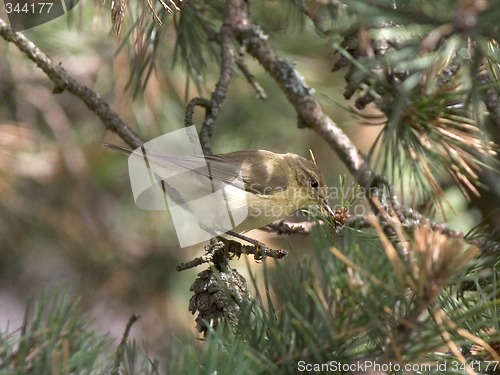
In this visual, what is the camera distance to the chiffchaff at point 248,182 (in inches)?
90.2

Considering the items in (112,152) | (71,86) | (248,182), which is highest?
(112,152)

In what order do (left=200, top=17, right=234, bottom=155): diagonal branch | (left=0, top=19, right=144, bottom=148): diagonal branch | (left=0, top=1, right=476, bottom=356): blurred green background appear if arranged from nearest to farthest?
(left=0, top=19, right=144, bottom=148): diagonal branch, (left=200, top=17, right=234, bottom=155): diagonal branch, (left=0, top=1, right=476, bottom=356): blurred green background

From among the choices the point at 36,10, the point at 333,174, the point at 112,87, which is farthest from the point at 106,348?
the point at 333,174

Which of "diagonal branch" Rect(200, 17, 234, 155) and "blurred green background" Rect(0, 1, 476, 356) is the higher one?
"blurred green background" Rect(0, 1, 476, 356)

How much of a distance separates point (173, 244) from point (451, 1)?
2328mm

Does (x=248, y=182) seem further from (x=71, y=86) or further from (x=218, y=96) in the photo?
(x=71, y=86)

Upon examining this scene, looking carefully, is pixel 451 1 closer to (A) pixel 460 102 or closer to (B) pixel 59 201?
(A) pixel 460 102

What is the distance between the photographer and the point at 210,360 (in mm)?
1060

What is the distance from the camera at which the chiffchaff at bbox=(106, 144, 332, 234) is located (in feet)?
7.52

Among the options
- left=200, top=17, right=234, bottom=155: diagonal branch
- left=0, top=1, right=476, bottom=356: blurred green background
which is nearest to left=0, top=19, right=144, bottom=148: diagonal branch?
left=200, top=17, right=234, bottom=155: diagonal branch

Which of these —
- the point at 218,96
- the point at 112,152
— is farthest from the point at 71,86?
the point at 112,152

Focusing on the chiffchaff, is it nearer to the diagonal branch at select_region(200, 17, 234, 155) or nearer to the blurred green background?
the diagonal branch at select_region(200, 17, 234, 155)

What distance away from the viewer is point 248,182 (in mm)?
2564

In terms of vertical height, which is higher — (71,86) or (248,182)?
(71,86)
